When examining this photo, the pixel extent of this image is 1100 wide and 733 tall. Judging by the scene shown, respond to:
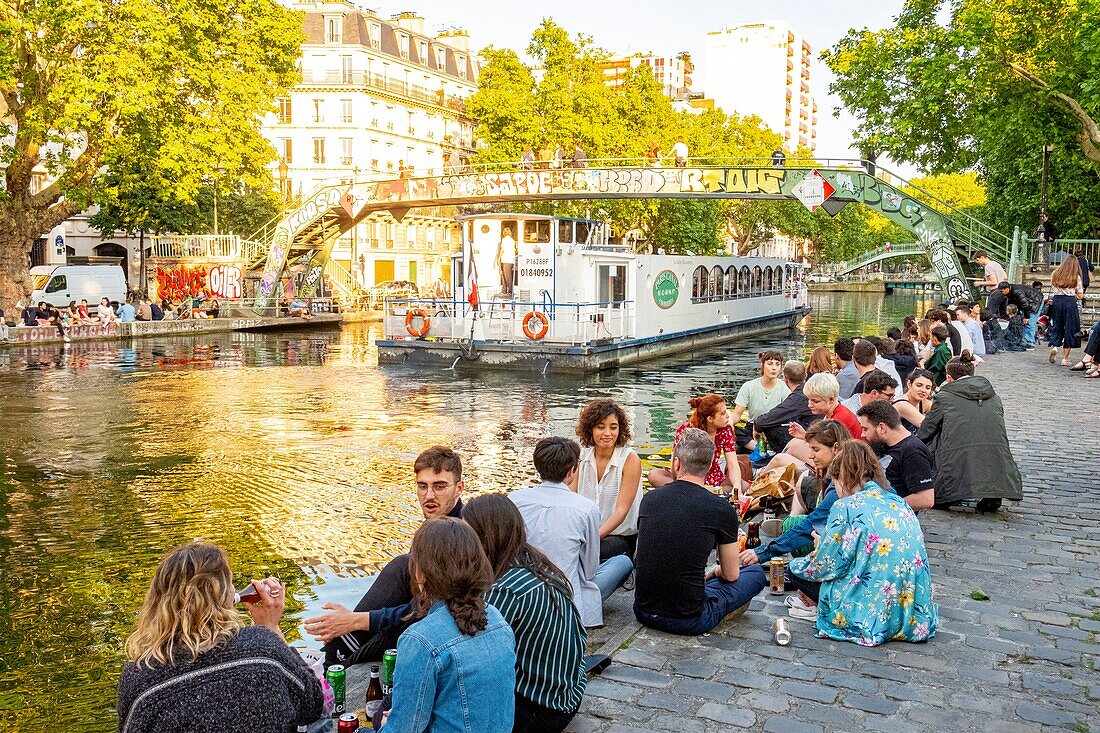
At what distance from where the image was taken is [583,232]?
29.7 metres

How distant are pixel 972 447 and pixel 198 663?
742 cm

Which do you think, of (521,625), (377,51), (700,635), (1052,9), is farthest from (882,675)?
(377,51)

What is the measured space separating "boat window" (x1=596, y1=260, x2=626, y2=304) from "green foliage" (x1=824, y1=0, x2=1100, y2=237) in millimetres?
9963

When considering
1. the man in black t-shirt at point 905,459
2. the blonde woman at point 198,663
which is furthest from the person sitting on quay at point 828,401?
the blonde woman at point 198,663

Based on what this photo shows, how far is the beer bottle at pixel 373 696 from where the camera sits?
4719mm

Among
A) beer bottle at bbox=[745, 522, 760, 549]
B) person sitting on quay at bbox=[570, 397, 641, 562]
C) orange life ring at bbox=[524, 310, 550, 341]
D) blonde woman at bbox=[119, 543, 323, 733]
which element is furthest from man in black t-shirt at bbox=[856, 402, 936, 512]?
orange life ring at bbox=[524, 310, 550, 341]

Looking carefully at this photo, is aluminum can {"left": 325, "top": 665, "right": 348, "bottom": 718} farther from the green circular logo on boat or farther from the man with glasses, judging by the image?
the green circular logo on boat

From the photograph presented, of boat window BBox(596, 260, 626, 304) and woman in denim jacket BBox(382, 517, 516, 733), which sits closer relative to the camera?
woman in denim jacket BBox(382, 517, 516, 733)

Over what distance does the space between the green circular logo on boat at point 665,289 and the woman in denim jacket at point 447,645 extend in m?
27.6

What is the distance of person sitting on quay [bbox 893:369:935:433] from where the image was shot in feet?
32.1

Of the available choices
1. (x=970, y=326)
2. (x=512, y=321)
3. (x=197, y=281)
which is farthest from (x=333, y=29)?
(x=970, y=326)

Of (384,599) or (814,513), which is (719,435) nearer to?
(814,513)

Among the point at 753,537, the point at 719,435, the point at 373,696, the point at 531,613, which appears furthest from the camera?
the point at 719,435

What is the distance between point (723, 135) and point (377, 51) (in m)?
31.0
